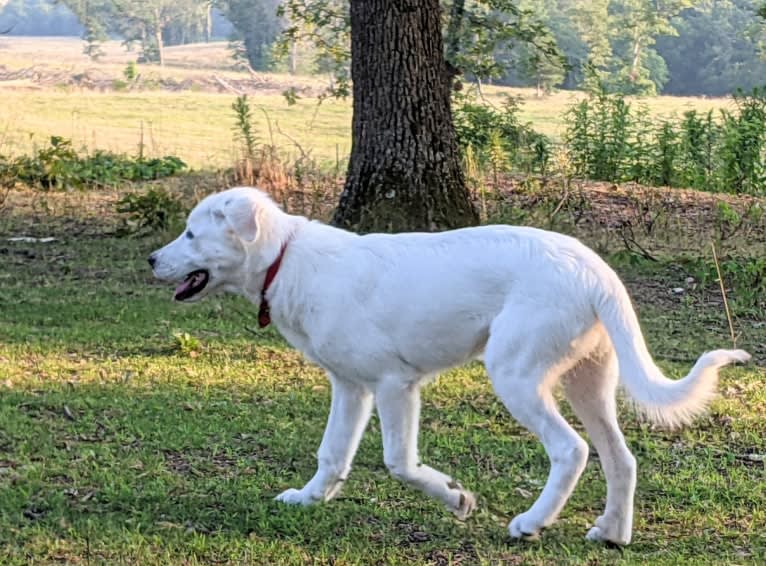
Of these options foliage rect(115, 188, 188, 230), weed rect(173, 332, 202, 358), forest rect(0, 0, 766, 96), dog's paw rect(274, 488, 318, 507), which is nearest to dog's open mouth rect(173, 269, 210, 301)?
dog's paw rect(274, 488, 318, 507)

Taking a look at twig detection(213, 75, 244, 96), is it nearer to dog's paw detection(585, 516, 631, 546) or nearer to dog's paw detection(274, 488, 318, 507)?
dog's paw detection(274, 488, 318, 507)

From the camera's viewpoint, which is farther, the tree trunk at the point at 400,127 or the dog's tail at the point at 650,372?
the tree trunk at the point at 400,127

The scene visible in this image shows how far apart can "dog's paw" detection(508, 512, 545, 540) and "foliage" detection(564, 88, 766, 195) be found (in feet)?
34.3

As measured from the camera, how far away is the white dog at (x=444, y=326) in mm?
4266

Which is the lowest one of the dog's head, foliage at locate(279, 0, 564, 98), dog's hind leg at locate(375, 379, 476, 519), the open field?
the open field

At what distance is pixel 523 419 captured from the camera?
14.1ft

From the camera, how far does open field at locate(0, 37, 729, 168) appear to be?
1983 cm

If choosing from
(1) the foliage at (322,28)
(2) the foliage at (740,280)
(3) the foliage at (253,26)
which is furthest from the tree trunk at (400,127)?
(3) the foliage at (253,26)

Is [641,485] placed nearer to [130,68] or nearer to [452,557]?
A: [452,557]

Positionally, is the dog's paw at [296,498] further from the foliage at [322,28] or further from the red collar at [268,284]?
the foliage at [322,28]

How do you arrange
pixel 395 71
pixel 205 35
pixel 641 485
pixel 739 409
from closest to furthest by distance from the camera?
pixel 641 485, pixel 739 409, pixel 395 71, pixel 205 35

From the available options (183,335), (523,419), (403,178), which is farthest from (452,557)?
(403,178)

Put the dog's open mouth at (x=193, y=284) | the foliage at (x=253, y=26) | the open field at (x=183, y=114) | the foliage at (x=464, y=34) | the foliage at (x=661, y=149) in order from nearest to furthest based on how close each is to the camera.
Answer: the dog's open mouth at (x=193, y=284), the foliage at (x=661, y=149), the foliage at (x=464, y=34), the open field at (x=183, y=114), the foliage at (x=253, y=26)

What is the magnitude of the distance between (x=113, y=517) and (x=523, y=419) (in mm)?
1827
